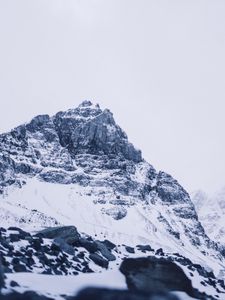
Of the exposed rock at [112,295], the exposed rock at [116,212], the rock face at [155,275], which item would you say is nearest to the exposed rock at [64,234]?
the rock face at [155,275]

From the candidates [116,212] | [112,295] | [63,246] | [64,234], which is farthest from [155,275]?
[116,212]

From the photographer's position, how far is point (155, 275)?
22531mm

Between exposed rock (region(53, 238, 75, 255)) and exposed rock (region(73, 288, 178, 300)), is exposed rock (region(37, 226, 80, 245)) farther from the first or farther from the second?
exposed rock (region(73, 288, 178, 300))

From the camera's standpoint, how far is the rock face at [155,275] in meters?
22.0

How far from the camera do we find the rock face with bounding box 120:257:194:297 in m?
22.0

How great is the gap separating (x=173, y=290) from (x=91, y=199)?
173m

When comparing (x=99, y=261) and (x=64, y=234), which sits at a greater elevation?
(x=64, y=234)

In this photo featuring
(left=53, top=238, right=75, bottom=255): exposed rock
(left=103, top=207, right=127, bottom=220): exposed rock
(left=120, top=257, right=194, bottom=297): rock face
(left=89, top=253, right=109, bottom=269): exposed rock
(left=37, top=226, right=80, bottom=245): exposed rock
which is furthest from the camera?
(left=103, top=207, right=127, bottom=220): exposed rock

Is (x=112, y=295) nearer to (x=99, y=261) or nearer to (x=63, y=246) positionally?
(x=99, y=261)

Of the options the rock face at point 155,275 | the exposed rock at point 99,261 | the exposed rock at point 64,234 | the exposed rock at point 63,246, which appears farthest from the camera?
the exposed rock at point 64,234

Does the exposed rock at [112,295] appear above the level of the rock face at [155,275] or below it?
below

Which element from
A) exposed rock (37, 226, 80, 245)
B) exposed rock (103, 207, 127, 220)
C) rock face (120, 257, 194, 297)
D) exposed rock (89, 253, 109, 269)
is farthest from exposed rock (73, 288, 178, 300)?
exposed rock (103, 207, 127, 220)

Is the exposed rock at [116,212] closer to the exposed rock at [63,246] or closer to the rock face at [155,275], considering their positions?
the exposed rock at [63,246]

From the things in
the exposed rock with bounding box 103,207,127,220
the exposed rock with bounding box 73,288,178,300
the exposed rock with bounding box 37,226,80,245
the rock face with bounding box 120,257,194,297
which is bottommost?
the exposed rock with bounding box 73,288,178,300
